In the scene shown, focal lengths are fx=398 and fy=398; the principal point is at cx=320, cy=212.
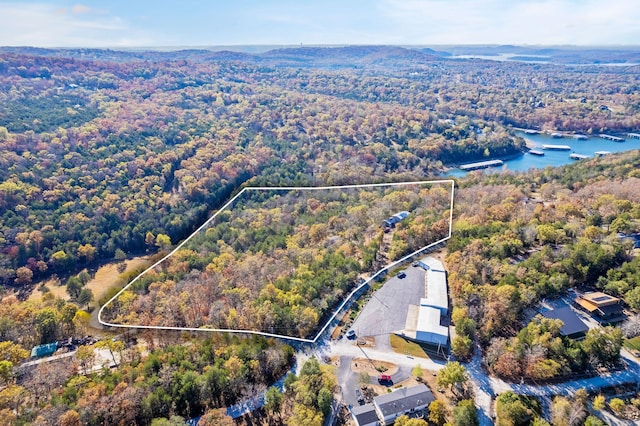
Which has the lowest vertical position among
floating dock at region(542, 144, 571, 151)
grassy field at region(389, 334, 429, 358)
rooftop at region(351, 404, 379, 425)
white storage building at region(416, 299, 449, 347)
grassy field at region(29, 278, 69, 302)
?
grassy field at region(29, 278, 69, 302)

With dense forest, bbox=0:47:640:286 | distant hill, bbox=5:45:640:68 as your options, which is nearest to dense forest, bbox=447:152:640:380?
dense forest, bbox=0:47:640:286

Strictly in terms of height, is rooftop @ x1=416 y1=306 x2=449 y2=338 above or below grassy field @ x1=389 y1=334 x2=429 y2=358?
above

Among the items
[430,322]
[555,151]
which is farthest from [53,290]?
[555,151]

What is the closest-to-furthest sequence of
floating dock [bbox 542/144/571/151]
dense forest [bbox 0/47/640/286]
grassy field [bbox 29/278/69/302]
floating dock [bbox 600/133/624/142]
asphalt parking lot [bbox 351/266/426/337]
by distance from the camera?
asphalt parking lot [bbox 351/266/426/337]
grassy field [bbox 29/278/69/302]
dense forest [bbox 0/47/640/286]
floating dock [bbox 542/144/571/151]
floating dock [bbox 600/133/624/142]

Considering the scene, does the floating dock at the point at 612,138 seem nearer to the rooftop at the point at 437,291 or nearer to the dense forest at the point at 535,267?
the dense forest at the point at 535,267

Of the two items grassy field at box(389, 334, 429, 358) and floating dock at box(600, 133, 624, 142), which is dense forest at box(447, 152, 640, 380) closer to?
grassy field at box(389, 334, 429, 358)

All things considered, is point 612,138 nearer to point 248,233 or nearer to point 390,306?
point 390,306

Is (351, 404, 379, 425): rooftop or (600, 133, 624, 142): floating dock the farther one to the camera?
(600, 133, 624, 142): floating dock
